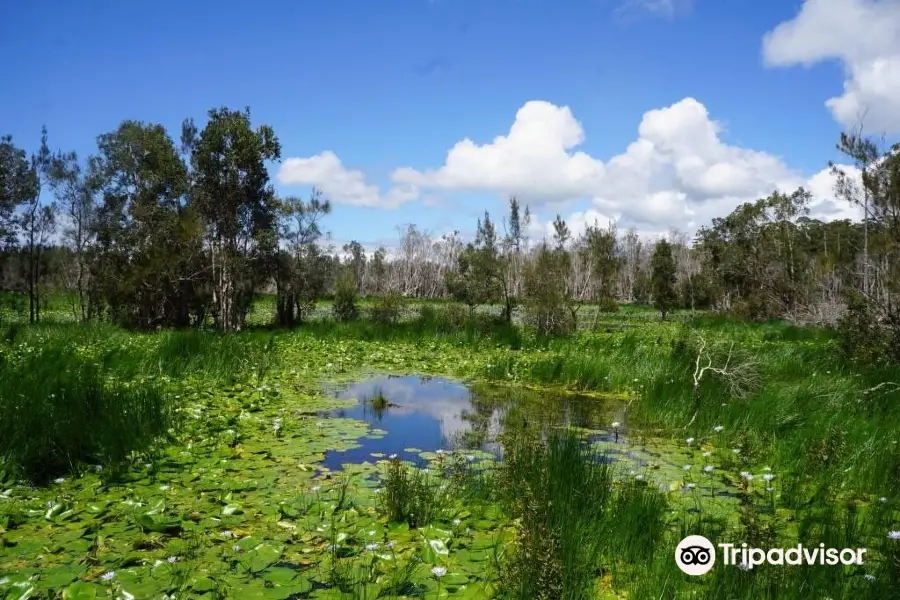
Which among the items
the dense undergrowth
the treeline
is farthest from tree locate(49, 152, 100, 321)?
the dense undergrowth

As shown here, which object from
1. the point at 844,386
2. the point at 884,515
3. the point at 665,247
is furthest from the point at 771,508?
the point at 665,247

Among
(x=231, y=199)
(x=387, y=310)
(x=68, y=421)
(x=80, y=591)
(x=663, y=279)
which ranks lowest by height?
(x=80, y=591)

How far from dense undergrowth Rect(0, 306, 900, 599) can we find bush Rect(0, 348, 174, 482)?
0.02 m

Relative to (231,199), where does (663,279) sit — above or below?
below

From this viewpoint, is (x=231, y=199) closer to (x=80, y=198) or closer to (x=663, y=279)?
(x=80, y=198)

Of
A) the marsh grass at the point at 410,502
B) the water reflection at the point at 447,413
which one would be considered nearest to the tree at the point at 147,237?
the water reflection at the point at 447,413

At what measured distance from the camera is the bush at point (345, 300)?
2119 centimetres

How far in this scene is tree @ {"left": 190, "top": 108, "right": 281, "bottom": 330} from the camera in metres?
17.6

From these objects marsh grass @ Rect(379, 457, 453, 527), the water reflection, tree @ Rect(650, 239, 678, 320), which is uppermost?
tree @ Rect(650, 239, 678, 320)

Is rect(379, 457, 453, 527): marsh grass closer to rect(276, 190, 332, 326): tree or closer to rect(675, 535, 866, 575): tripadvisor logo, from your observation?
rect(675, 535, 866, 575): tripadvisor logo

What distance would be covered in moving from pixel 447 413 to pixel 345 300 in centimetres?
1420

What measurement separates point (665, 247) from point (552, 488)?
35.7m

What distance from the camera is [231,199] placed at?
18.0 m

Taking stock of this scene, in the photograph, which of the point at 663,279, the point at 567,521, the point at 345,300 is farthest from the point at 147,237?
the point at 663,279
